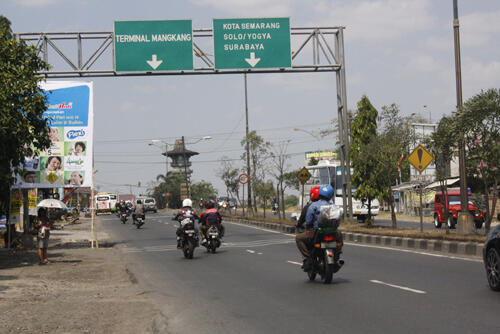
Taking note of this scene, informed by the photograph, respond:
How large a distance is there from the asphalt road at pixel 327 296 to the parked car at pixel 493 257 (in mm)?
215

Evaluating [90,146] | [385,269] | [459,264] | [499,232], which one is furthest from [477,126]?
[90,146]

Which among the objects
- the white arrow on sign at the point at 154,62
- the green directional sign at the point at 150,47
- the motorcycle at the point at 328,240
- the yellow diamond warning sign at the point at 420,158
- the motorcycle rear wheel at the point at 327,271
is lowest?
the motorcycle rear wheel at the point at 327,271

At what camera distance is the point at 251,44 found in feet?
85.1

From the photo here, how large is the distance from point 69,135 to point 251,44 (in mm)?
7655

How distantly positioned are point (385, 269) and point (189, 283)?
414 cm

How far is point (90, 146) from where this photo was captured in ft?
78.5

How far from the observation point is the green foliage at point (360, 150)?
3142 cm

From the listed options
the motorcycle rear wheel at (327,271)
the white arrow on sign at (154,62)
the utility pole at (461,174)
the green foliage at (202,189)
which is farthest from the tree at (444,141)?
the green foliage at (202,189)

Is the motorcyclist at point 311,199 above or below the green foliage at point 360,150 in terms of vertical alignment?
below

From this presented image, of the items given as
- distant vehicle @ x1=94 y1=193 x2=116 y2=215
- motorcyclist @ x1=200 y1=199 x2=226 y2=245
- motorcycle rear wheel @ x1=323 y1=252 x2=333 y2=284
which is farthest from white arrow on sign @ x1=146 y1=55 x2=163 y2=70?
distant vehicle @ x1=94 y1=193 x2=116 y2=215

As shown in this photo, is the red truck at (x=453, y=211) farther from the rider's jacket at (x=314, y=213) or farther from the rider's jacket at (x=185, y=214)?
the rider's jacket at (x=314, y=213)

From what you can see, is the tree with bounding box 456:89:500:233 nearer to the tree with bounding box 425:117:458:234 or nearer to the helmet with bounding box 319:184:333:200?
the tree with bounding box 425:117:458:234

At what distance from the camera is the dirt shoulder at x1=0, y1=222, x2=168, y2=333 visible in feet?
27.1

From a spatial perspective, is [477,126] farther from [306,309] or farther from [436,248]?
[306,309]
